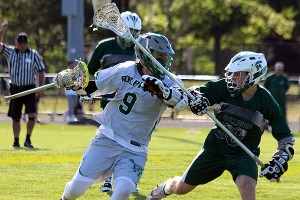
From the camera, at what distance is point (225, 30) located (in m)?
39.7

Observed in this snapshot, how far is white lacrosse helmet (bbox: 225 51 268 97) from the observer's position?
7316 millimetres

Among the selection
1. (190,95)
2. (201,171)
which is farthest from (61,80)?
(201,171)

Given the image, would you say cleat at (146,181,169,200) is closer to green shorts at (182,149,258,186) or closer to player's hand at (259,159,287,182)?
green shorts at (182,149,258,186)

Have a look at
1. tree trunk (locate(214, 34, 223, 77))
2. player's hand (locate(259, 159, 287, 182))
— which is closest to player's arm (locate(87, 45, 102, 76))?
player's hand (locate(259, 159, 287, 182))

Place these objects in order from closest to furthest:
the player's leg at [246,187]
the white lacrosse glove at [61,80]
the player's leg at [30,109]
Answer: the player's leg at [246,187], the white lacrosse glove at [61,80], the player's leg at [30,109]

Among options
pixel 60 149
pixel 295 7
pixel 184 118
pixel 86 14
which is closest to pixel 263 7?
pixel 295 7

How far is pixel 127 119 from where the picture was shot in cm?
A: 713

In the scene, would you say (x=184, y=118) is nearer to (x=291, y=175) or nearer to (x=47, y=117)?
(x=47, y=117)

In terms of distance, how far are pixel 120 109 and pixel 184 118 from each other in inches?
700

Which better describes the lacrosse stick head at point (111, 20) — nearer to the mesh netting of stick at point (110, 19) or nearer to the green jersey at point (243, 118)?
the mesh netting of stick at point (110, 19)

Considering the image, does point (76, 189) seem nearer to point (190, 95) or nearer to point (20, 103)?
point (190, 95)

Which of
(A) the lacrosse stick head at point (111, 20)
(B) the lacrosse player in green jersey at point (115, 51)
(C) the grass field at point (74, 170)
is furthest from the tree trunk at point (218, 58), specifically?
(A) the lacrosse stick head at point (111, 20)

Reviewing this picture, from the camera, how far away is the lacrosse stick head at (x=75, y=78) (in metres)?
7.34

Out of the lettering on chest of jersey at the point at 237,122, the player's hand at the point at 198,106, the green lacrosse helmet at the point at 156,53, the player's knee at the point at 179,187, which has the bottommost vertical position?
the player's knee at the point at 179,187
